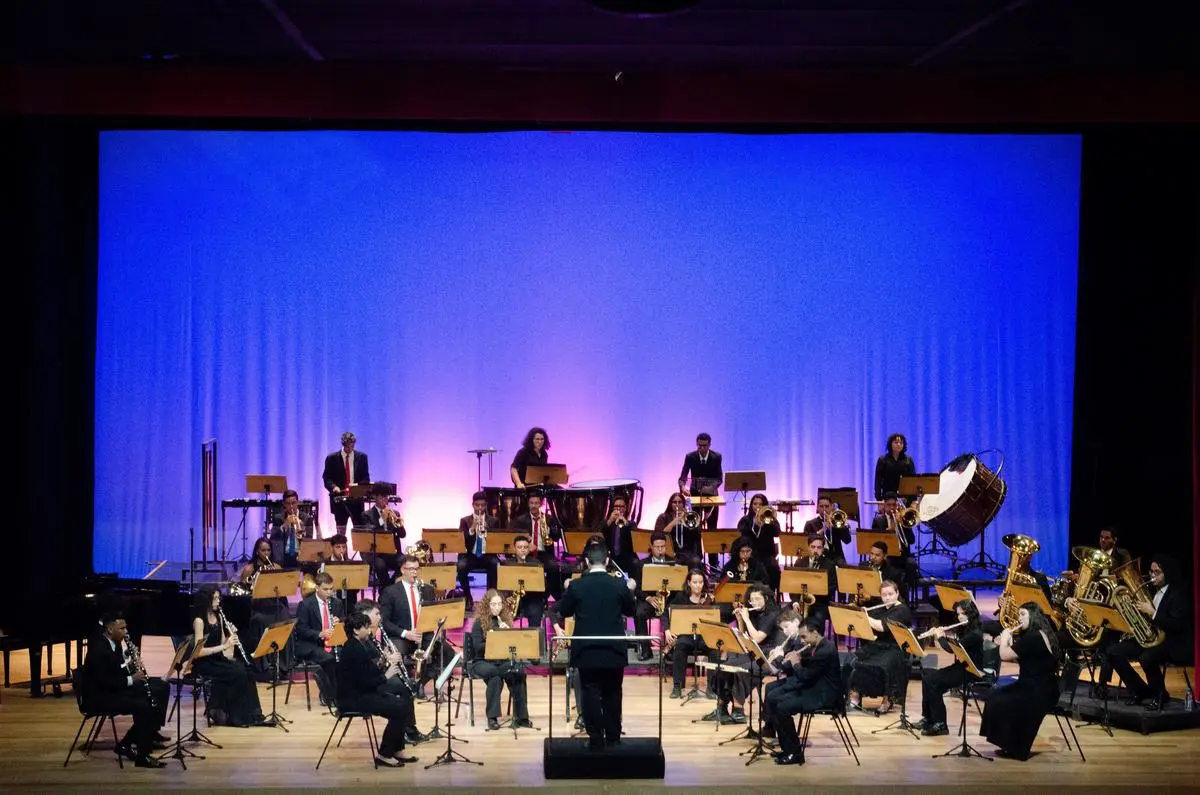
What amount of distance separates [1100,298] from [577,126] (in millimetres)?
5947

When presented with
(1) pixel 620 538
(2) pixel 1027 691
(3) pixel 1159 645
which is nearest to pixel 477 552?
(1) pixel 620 538

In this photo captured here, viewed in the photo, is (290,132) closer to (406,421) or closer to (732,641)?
(406,421)

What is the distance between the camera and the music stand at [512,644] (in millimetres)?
9727

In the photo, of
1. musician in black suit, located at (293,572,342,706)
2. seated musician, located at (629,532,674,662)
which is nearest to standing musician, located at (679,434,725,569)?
seated musician, located at (629,532,674,662)

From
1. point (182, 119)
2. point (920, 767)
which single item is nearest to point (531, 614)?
point (920, 767)

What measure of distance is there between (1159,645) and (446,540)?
6.45 m

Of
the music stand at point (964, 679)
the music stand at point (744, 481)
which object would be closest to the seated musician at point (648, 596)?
the music stand at point (744, 481)

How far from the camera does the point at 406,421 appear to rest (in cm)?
1578

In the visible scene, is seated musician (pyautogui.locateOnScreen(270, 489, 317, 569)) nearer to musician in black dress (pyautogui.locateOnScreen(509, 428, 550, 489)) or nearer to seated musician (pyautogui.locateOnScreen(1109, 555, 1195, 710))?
musician in black dress (pyautogui.locateOnScreen(509, 428, 550, 489))

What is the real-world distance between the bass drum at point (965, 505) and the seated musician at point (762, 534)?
5.18 ft

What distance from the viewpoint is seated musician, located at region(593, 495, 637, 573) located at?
1290 cm

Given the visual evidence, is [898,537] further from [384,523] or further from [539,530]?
[384,523]

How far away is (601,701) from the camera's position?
8977 millimetres

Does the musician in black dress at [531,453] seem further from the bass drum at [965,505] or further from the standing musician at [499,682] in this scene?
the bass drum at [965,505]
